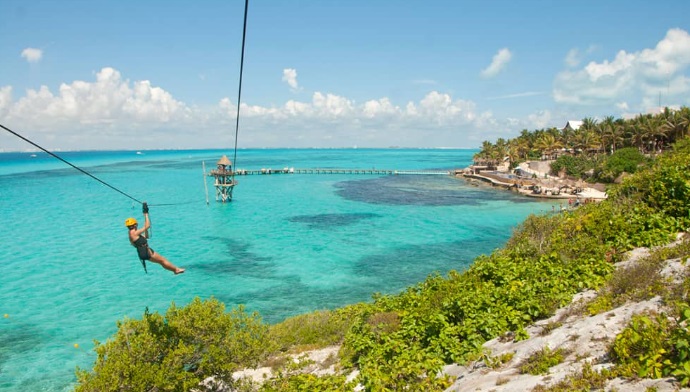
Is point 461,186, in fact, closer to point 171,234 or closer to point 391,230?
point 391,230

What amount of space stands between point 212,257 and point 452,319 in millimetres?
26710

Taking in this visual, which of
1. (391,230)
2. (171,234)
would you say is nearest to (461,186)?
(391,230)

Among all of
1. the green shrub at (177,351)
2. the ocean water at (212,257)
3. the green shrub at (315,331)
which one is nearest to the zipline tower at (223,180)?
the ocean water at (212,257)

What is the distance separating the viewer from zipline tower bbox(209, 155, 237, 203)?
196ft

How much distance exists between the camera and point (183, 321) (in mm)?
10961

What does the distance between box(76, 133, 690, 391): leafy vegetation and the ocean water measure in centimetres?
843

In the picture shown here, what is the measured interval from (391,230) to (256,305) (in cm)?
2146

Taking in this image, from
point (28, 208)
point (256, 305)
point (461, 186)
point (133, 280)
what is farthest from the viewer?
point (461, 186)

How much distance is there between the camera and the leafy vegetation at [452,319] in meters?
8.29

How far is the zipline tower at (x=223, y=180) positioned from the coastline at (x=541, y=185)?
46.4m

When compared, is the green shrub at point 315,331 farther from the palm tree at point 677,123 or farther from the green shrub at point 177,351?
the palm tree at point 677,123

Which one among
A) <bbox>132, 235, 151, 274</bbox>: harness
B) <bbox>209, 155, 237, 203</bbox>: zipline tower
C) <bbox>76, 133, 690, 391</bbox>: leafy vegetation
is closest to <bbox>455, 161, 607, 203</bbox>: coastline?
<bbox>76, 133, 690, 391</bbox>: leafy vegetation

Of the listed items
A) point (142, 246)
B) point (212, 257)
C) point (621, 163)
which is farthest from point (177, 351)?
point (621, 163)

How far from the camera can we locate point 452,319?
9625 mm
